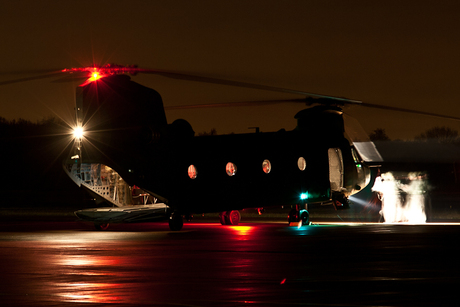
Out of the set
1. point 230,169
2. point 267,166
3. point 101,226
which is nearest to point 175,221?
point 230,169

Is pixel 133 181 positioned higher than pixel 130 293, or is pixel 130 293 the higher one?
pixel 133 181

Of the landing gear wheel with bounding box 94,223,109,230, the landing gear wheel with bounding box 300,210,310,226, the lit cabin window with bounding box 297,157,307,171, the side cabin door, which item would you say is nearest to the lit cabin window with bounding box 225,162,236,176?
the lit cabin window with bounding box 297,157,307,171

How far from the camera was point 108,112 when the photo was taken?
30391mm

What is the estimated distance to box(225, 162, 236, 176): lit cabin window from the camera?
32.6 meters

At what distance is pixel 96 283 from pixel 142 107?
1826 centimetres

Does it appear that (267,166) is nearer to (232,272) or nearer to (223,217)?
(223,217)

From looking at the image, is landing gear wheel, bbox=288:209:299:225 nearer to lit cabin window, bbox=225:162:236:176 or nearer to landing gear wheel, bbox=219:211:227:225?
landing gear wheel, bbox=219:211:227:225

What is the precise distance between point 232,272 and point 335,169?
24.2 metres

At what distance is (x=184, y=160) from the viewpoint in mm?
30969

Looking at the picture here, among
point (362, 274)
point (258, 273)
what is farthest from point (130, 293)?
point (362, 274)

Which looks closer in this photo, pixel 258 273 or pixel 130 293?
pixel 130 293

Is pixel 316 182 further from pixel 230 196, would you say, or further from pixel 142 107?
pixel 142 107

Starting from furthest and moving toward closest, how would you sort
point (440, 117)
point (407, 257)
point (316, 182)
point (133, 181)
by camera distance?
point (316, 182) → point (440, 117) → point (133, 181) → point (407, 257)

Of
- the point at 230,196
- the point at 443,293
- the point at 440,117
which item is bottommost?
the point at 443,293
